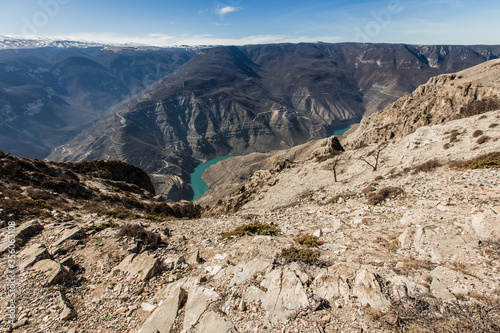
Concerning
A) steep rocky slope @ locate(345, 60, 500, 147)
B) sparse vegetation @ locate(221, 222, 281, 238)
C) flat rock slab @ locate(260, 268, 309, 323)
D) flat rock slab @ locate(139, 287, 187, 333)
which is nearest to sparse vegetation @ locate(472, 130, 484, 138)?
steep rocky slope @ locate(345, 60, 500, 147)

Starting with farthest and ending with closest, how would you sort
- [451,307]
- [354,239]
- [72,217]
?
[72,217] → [354,239] → [451,307]

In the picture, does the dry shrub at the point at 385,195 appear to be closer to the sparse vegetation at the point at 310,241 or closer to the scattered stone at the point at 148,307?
the sparse vegetation at the point at 310,241

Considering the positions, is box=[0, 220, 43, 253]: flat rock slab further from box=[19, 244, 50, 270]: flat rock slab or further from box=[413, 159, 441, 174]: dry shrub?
box=[413, 159, 441, 174]: dry shrub

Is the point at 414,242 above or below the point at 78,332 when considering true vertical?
above

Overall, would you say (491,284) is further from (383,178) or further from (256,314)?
(383,178)

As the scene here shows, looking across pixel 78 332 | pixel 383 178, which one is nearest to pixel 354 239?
pixel 78 332

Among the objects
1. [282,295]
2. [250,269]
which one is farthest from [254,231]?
[282,295]

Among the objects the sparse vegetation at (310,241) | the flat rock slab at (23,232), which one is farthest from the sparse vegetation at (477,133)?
the flat rock slab at (23,232)
